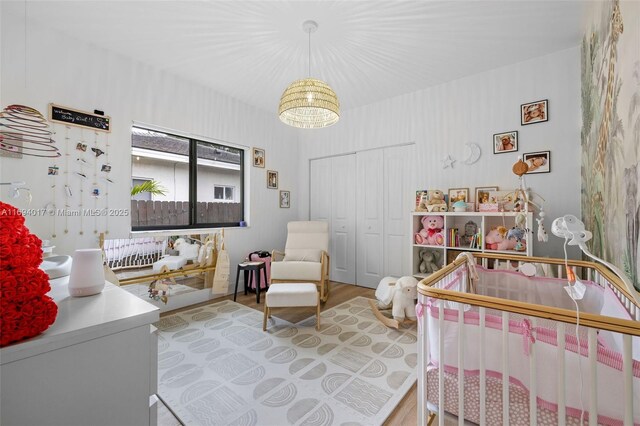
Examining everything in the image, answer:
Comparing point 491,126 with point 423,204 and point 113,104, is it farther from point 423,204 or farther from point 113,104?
point 113,104

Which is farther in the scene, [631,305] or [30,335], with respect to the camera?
[631,305]

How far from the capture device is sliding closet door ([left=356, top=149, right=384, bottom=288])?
12.7 feet

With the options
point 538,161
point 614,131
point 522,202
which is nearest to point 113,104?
point 614,131

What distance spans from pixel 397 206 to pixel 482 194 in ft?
3.42

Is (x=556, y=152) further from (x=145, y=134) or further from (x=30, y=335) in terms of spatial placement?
(x=145, y=134)

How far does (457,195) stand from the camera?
10.3ft

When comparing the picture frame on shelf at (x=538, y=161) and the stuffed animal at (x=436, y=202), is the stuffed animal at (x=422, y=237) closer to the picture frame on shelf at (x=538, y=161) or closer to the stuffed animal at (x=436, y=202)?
the stuffed animal at (x=436, y=202)

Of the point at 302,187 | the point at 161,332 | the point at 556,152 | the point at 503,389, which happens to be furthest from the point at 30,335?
the point at 302,187

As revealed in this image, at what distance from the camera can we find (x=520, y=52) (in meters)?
2.65

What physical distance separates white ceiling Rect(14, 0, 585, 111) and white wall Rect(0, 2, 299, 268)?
0.52ft

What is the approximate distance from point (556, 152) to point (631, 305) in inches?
80.3

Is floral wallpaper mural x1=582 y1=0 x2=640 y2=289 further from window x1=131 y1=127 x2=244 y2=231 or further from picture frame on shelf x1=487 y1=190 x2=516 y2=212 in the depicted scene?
window x1=131 y1=127 x2=244 y2=231

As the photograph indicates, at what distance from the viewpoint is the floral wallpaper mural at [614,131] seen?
4.04ft

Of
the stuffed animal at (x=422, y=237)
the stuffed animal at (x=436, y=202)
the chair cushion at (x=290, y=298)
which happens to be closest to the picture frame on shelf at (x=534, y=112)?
the stuffed animal at (x=436, y=202)
